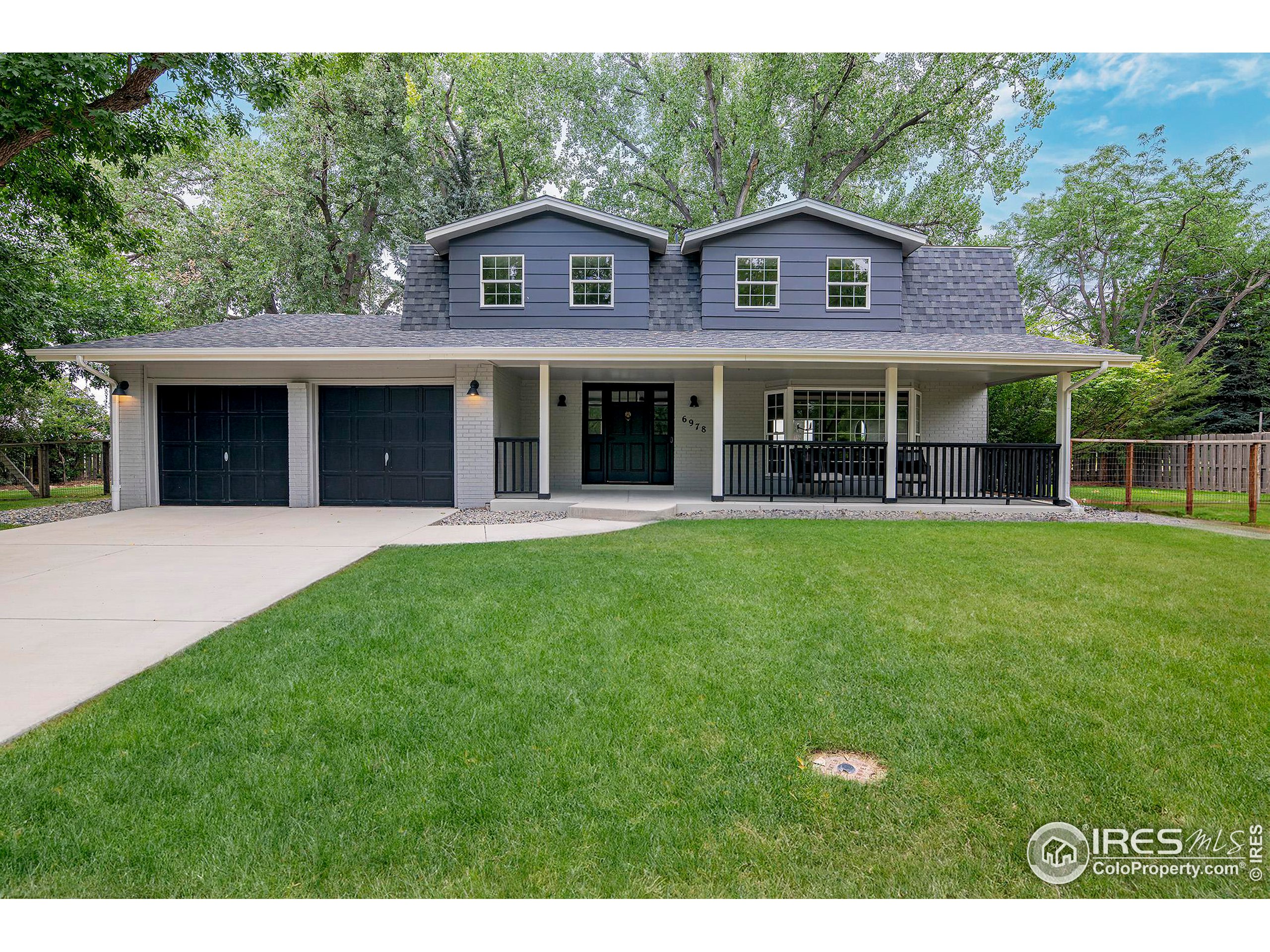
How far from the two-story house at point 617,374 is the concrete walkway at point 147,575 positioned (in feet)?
4.10

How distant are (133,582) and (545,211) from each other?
367 inches

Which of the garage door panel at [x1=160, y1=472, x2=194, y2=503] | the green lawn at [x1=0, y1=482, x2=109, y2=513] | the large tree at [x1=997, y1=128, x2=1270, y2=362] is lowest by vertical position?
the green lawn at [x1=0, y1=482, x2=109, y2=513]

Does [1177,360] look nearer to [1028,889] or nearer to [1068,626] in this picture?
[1068,626]

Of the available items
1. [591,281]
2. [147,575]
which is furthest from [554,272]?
[147,575]

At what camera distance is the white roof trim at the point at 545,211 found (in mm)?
11844

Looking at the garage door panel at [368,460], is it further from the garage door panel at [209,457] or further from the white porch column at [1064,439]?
the white porch column at [1064,439]

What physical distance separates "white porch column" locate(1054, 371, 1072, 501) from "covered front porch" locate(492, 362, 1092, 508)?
0.11 feet

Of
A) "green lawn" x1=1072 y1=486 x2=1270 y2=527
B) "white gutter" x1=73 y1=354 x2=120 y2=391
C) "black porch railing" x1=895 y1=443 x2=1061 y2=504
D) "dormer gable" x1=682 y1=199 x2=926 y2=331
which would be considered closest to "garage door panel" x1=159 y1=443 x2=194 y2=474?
"white gutter" x1=73 y1=354 x2=120 y2=391

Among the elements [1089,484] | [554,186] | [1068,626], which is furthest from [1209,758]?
[554,186]

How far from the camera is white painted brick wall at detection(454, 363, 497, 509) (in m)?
11.0

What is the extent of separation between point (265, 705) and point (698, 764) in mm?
2086

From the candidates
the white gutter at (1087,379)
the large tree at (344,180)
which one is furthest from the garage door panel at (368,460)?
the white gutter at (1087,379)

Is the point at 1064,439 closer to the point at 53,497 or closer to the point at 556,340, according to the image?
the point at 556,340

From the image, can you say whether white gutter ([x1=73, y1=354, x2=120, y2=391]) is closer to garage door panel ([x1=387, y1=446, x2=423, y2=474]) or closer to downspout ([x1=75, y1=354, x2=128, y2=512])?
→ downspout ([x1=75, y1=354, x2=128, y2=512])
